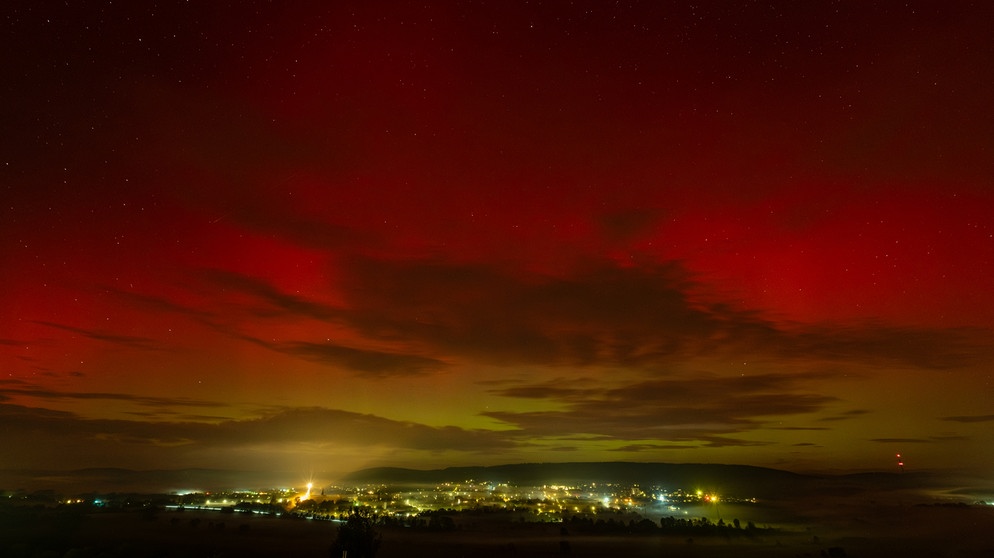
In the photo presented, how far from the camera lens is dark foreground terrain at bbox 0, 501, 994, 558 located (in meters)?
49.1

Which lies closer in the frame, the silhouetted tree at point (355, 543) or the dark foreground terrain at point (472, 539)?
the silhouetted tree at point (355, 543)

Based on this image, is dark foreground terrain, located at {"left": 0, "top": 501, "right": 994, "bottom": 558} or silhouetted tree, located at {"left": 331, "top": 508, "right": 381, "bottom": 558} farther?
dark foreground terrain, located at {"left": 0, "top": 501, "right": 994, "bottom": 558}

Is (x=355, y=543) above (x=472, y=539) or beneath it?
above

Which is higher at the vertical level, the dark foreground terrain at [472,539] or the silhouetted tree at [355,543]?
the silhouetted tree at [355,543]

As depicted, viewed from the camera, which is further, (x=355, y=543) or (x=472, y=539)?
(x=472, y=539)

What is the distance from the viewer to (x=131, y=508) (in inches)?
3430

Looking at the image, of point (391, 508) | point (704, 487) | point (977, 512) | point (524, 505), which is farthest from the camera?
point (704, 487)

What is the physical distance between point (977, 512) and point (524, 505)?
64.1 m

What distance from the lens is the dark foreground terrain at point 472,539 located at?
161 feet

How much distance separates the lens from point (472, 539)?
199ft

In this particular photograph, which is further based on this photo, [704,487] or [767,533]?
[704,487]

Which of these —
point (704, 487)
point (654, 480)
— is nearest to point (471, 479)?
point (654, 480)

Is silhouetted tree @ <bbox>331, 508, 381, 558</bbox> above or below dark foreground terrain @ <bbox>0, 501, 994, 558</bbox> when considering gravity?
above

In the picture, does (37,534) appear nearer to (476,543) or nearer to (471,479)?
(476,543)
